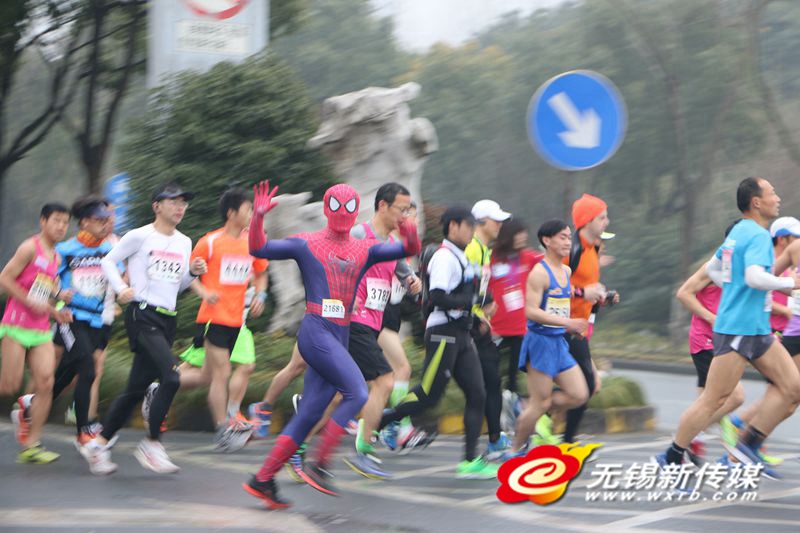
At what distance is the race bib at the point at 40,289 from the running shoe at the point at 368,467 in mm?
2185

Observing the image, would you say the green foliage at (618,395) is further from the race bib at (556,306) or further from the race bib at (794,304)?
the race bib at (556,306)

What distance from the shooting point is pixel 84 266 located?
8.73 m

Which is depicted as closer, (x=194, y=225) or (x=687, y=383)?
(x=194, y=225)

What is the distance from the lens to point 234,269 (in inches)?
369

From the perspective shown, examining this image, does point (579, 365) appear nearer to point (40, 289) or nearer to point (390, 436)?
point (390, 436)

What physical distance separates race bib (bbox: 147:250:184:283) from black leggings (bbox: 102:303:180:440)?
0.23 m

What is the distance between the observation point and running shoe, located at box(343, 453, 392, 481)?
8133 millimetres

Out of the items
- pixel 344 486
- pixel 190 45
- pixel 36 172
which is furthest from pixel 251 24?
pixel 36 172

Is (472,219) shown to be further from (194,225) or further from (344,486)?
(194,225)

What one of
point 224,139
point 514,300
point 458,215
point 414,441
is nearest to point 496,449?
point 414,441

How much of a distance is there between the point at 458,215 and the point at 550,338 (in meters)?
1.01

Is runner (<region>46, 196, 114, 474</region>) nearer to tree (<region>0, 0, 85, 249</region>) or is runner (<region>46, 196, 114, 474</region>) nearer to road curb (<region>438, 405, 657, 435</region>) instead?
road curb (<region>438, 405, 657, 435</region>)

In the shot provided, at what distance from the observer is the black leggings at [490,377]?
8.91m

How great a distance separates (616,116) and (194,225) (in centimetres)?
471
